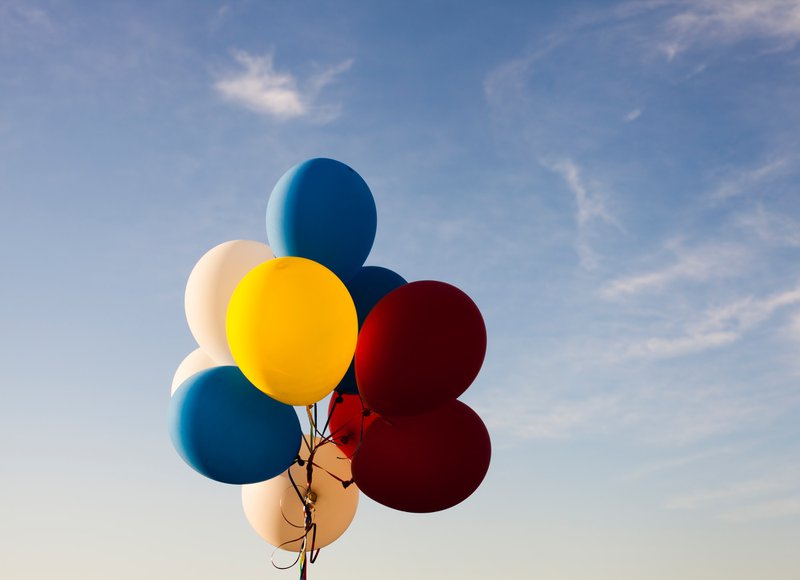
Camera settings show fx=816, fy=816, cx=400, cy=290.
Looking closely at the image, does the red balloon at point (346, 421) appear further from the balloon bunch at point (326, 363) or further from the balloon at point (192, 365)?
the balloon at point (192, 365)

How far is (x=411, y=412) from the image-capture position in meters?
5.98

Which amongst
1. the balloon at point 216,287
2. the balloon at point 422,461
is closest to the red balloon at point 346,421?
the balloon at point 422,461

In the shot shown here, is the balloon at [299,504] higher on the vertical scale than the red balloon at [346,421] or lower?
lower

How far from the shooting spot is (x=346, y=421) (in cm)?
691

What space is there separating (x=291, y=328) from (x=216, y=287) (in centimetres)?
125

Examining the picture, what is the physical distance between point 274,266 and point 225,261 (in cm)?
102

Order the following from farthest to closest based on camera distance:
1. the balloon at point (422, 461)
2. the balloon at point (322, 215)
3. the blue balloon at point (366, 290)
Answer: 1. the blue balloon at point (366, 290)
2. the balloon at point (322, 215)
3. the balloon at point (422, 461)

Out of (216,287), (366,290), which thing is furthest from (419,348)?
(216,287)

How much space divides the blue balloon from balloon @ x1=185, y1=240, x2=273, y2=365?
29.7 inches

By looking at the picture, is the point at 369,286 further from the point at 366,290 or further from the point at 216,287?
the point at 216,287

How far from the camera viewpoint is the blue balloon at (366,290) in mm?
6582

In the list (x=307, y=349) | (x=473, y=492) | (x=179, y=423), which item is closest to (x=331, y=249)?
(x=307, y=349)

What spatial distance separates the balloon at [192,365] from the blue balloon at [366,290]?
1.19 m

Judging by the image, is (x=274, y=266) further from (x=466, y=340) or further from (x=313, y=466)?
(x=313, y=466)
